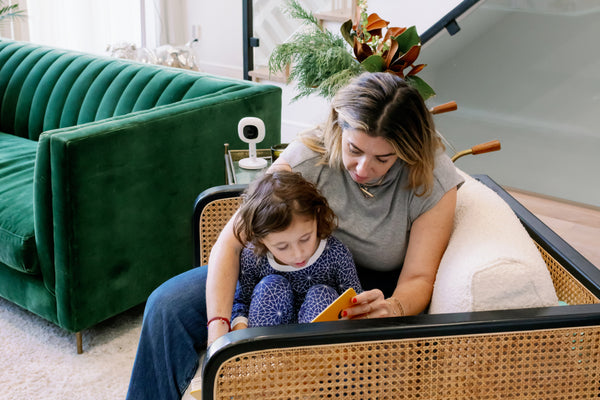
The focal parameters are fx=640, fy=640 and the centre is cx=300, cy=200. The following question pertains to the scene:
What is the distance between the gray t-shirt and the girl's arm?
0.23 metres

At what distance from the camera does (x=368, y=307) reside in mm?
1206

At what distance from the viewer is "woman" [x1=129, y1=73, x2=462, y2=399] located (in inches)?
52.4

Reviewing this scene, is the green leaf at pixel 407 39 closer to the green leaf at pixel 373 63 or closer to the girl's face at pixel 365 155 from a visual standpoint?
the green leaf at pixel 373 63

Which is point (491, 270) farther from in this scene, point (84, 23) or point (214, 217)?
point (84, 23)

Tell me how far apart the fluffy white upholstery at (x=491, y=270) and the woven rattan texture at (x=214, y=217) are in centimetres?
54

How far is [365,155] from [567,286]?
491 mm

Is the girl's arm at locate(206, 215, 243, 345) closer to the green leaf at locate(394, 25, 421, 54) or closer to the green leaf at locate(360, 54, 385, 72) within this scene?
the green leaf at locate(360, 54, 385, 72)

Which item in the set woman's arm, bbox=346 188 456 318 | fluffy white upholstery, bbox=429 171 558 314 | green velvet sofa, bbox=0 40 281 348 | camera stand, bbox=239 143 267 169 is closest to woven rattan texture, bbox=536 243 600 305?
fluffy white upholstery, bbox=429 171 558 314

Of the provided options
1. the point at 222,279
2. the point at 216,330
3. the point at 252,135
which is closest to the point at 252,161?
the point at 252,135

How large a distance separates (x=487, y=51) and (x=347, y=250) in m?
2.86

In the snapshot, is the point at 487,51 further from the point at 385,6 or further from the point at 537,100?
the point at 385,6

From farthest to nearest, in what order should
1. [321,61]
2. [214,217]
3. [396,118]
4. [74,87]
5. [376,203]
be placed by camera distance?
[74,87], [321,61], [214,217], [376,203], [396,118]

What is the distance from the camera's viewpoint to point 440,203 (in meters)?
1.42

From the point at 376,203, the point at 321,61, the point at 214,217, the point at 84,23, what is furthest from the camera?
the point at 84,23
